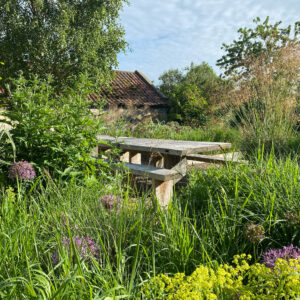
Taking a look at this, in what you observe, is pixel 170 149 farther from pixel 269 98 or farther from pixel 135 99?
pixel 135 99

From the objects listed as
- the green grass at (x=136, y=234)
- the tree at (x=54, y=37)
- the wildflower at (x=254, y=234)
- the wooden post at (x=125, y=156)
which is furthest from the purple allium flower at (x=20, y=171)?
the tree at (x=54, y=37)

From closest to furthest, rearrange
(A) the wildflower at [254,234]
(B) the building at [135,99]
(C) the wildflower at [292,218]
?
1. (A) the wildflower at [254,234]
2. (C) the wildflower at [292,218]
3. (B) the building at [135,99]

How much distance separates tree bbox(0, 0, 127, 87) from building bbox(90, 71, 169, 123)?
141cm

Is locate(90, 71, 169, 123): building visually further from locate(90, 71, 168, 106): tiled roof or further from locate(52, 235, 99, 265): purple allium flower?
locate(52, 235, 99, 265): purple allium flower

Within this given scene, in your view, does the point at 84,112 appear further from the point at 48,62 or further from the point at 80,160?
the point at 48,62

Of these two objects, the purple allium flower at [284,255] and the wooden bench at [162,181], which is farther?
the wooden bench at [162,181]

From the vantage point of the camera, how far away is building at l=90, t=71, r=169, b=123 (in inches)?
575

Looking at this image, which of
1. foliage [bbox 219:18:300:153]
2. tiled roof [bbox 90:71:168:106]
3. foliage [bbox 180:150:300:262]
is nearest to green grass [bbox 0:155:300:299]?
foliage [bbox 180:150:300:262]

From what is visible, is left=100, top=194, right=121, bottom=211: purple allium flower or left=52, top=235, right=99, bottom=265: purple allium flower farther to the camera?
left=100, top=194, right=121, bottom=211: purple allium flower

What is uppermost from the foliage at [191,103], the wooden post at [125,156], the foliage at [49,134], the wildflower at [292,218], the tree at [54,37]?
the tree at [54,37]

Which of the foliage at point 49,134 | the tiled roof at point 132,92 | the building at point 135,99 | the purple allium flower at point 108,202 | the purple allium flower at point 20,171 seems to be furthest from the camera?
the tiled roof at point 132,92

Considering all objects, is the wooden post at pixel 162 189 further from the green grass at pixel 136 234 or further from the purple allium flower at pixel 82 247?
the purple allium flower at pixel 82 247

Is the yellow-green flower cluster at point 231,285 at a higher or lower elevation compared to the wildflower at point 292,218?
lower

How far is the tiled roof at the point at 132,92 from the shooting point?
15.4 m
